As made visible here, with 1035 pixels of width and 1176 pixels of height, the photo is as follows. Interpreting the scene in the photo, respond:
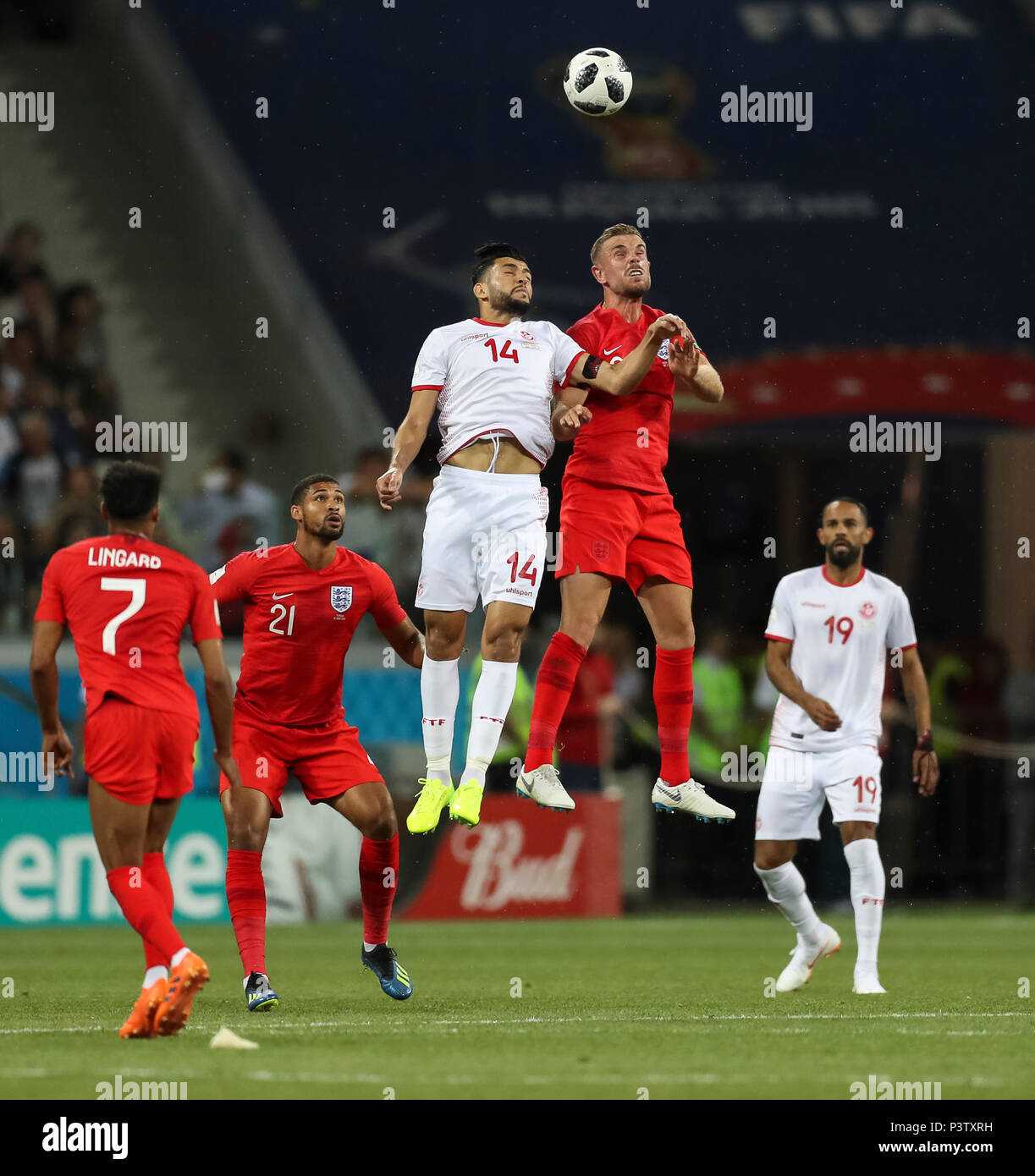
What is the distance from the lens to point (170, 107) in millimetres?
22281

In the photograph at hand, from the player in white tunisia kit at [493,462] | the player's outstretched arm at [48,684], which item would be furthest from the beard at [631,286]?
the player's outstretched arm at [48,684]

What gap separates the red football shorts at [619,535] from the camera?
10.3 meters

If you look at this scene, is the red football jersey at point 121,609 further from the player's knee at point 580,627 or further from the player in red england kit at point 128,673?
the player's knee at point 580,627

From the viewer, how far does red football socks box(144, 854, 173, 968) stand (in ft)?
26.3

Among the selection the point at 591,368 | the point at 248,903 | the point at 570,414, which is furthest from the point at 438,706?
the point at 591,368

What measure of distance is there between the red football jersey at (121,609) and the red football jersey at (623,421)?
9.40 ft

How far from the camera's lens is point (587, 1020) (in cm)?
934

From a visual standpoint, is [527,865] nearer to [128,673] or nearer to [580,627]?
[580,627]

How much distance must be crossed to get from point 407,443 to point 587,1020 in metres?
2.82

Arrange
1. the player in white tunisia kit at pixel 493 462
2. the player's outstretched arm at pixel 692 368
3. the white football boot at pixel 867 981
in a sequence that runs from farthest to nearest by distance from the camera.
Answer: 1. the white football boot at pixel 867 981
2. the player in white tunisia kit at pixel 493 462
3. the player's outstretched arm at pixel 692 368

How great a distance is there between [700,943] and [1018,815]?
387cm

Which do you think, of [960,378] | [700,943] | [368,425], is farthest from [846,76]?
[700,943]

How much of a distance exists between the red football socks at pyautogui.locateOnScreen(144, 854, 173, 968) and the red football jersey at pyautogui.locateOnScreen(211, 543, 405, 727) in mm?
1843

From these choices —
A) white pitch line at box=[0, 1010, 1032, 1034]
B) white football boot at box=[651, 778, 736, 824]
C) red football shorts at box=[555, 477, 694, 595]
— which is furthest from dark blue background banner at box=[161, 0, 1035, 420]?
white pitch line at box=[0, 1010, 1032, 1034]
